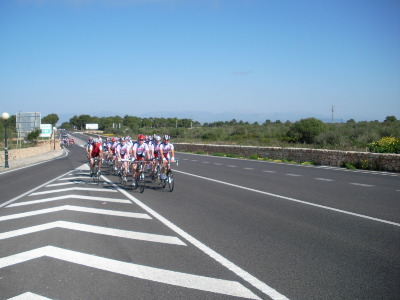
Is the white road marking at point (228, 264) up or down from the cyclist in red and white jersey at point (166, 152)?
down

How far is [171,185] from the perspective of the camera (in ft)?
44.3

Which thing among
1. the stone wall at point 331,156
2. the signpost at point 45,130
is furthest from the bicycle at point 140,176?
the signpost at point 45,130

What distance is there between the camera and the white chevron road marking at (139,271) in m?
4.84

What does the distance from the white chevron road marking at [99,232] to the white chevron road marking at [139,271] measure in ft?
3.98

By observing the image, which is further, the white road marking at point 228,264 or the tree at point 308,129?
the tree at point 308,129

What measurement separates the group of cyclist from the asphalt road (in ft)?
6.57

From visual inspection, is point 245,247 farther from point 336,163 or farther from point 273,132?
point 273,132

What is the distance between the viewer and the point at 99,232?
7.59 meters

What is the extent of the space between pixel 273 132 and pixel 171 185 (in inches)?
2384

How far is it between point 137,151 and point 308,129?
4518 centimetres

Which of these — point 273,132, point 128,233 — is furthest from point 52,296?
point 273,132

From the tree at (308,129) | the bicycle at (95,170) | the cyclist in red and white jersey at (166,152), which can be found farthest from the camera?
the tree at (308,129)

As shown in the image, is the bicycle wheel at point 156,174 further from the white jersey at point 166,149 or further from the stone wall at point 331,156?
the stone wall at point 331,156

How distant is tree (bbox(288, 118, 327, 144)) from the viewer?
5444 cm
